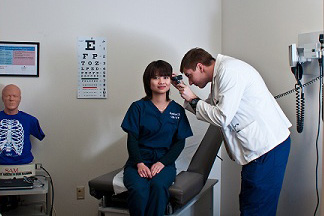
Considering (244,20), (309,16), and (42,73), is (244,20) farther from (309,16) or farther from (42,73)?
(42,73)

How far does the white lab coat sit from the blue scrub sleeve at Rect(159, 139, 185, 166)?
0.37 metres

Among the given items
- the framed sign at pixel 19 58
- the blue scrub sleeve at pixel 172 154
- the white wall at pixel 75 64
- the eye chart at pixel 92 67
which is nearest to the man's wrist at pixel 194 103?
the blue scrub sleeve at pixel 172 154

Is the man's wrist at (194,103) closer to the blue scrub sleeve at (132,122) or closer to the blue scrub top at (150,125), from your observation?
the blue scrub top at (150,125)

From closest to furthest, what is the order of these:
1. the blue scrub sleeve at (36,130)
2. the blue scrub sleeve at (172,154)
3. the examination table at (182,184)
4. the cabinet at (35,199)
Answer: the examination table at (182,184), the blue scrub sleeve at (172,154), the cabinet at (35,199), the blue scrub sleeve at (36,130)

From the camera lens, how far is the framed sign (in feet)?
8.79

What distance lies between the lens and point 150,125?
7.04 ft

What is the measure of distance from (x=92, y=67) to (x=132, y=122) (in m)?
0.82

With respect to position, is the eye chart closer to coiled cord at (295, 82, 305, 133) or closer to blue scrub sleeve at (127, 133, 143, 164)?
blue scrub sleeve at (127, 133, 143, 164)

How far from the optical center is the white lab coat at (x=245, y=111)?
5.78 feet

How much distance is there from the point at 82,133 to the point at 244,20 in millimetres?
1459

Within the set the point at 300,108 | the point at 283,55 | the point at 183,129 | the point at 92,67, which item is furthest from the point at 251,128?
the point at 92,67

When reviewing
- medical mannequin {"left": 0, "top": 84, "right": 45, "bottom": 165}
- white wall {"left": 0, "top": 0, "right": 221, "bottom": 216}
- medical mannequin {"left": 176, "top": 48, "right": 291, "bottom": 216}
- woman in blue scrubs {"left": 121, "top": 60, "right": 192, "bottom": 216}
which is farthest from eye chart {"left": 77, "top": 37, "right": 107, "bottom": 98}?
medical mannequin {"left": 176, "top": 48, "right": 291, "bottom": 216}

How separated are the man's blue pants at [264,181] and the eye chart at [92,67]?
1374mm

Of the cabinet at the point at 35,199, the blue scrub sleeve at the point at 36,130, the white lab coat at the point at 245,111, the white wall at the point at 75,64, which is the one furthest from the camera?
the white wall at the point at 75,64
